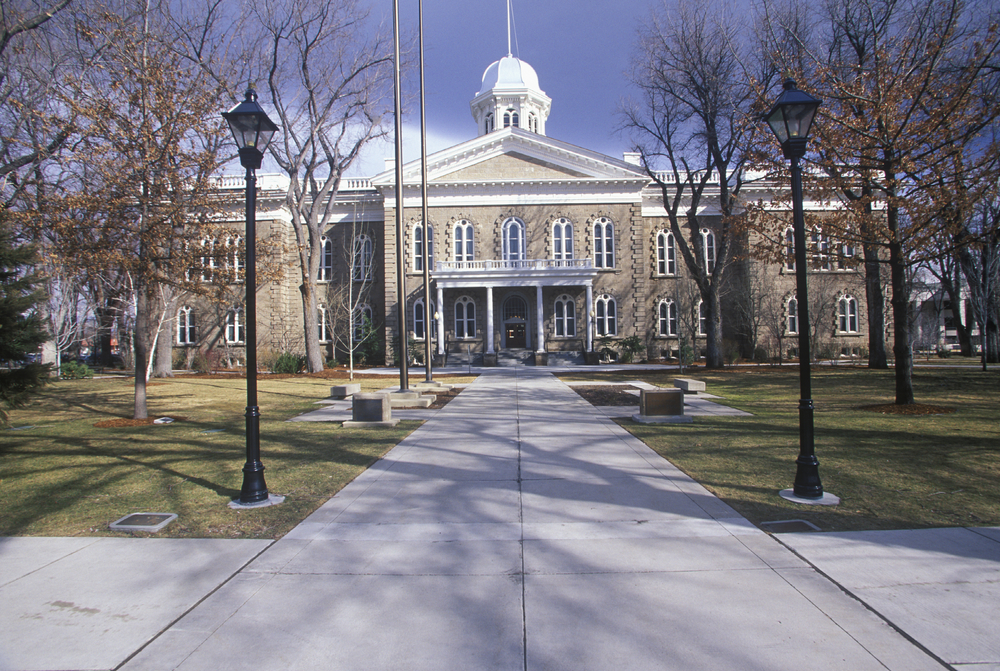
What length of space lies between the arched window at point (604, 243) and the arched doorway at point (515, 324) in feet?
18.8

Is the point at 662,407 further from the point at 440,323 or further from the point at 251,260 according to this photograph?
the point at 440,323

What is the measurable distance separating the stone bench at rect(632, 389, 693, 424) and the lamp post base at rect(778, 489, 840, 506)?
5332 mm

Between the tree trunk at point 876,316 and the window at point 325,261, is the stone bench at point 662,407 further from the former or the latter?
the window at point 325,261

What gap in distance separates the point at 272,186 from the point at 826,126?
35197 millimetres

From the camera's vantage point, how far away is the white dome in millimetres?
43969

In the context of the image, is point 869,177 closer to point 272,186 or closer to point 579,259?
point 579,259

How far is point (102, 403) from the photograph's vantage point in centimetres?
1705

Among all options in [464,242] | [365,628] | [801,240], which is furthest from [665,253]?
[365,628]

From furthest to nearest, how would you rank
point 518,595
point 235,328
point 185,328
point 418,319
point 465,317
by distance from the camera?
point 235,328, point 185,328, point 418,319, point 465,317, point 518,595

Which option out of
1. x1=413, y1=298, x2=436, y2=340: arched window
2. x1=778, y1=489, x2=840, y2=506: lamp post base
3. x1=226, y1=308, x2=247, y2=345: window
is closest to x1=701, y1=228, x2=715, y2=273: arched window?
x1=413, y1=298, x2=436, y2=340: arched window

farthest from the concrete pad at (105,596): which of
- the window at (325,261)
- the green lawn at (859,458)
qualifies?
the window at (325,261)

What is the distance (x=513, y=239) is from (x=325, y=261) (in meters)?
13.3

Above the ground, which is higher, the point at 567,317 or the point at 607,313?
the point at 607,313

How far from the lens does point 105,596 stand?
4129 mm
